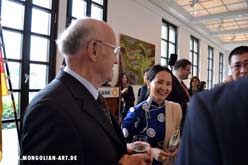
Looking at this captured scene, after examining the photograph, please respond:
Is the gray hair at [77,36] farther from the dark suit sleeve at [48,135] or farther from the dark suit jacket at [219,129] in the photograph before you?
the dark suit jacket at [219,129]

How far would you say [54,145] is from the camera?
891 millimetres

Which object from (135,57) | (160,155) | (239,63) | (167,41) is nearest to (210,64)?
(167,41)

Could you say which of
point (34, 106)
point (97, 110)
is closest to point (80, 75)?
point (97, 110)

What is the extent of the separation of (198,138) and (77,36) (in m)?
0.93

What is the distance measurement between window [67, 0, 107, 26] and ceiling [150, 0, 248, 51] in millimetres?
2257

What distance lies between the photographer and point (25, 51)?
342 centimetres

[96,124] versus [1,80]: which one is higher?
[1,80]

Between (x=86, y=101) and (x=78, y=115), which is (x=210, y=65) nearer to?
(x=86, y=101)

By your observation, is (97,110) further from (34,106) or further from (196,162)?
(196,162)

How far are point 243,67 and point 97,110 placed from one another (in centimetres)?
128

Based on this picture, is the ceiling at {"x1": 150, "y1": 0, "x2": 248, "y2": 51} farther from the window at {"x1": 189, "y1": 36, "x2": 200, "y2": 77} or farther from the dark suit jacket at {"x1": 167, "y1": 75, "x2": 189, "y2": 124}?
the dark suit jacket at {"x1": 167, "y1": 75, "x2": 189, "y2": 124}

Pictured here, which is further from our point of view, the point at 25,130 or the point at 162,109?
the point at 162,109

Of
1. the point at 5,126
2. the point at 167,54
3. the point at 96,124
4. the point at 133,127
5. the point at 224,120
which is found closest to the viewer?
the point at 224,120

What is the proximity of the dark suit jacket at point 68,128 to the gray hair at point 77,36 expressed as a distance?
16 cm
